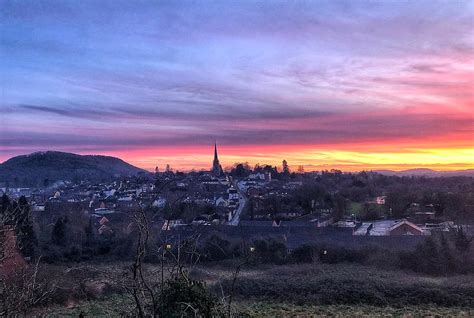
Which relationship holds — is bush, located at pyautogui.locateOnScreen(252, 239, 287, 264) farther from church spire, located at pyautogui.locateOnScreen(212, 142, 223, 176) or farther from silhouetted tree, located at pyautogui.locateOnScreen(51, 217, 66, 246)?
church spire, located at pyautogui.locateOnScreen(212, 142, 223, 176)

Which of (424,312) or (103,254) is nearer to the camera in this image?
(424,312)

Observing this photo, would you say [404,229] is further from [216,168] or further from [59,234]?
[216,168]

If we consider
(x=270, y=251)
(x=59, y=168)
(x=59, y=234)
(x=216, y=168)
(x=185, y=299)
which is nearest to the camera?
(x=185, y=299)

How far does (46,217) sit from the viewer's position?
110 feet

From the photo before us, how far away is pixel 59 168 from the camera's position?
73250mm

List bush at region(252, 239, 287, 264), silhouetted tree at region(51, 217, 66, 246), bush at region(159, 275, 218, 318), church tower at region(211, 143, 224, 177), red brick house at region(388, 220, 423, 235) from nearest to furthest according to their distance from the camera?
1. bush at region(159, 275, 218, 318)
2. bush at region(252, 239, 287, 264)
3. red brick house at region(388, 220, 423, 235)
4. silhouetted tree at region(51, 217, 66, 246)
5. church tower at region(211, 143, 224, 177)

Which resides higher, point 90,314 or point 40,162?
point 40,162

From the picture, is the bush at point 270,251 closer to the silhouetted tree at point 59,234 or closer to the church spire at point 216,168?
the silhouetted tree at point 59,234

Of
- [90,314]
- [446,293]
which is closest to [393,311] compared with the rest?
[446,293]

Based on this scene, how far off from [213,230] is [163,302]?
23416 millimetres

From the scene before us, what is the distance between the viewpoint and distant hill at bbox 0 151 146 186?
64550 mm

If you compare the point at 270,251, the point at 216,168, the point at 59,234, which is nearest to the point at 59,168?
the point at 216,168

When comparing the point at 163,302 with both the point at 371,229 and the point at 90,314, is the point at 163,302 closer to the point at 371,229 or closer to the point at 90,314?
the point at 90,314

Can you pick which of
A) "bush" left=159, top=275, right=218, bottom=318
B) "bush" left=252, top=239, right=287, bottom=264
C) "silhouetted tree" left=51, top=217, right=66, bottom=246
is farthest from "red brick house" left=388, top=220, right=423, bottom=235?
"bush" left=159, top=275, right=218, bottom=318
